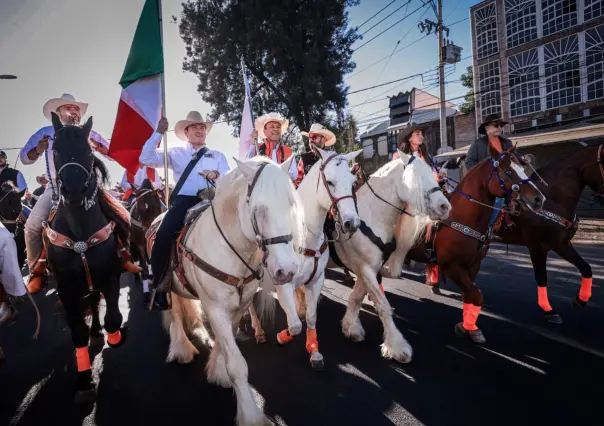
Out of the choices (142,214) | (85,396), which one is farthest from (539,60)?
(85,396)

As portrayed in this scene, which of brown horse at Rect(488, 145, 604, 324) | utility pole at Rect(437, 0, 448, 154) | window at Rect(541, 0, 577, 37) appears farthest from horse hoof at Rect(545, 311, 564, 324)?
window at Rect(541, 0, 577, 37)

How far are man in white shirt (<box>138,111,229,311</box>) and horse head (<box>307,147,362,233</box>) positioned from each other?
39.3 inches

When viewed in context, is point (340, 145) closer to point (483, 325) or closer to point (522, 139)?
point (522, 139)

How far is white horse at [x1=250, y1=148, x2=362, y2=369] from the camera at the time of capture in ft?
10.8

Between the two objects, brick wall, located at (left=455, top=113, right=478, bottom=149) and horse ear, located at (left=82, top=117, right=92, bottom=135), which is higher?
brick wall, located at (left=455, top=113, right=478, bottom=149)

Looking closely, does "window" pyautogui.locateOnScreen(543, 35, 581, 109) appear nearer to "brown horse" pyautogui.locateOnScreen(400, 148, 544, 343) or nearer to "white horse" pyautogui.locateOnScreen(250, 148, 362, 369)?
"brown horse" pyautogui.locateOnScreen(400, 148, 544, 343)

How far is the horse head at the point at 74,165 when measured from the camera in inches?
114

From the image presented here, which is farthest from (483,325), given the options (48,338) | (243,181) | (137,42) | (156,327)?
(48,338)

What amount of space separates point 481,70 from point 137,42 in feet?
74.3

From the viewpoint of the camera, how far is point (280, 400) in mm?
3137

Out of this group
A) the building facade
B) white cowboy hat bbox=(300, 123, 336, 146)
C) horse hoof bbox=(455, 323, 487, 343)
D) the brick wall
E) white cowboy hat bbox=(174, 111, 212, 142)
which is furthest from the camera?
the brick wall

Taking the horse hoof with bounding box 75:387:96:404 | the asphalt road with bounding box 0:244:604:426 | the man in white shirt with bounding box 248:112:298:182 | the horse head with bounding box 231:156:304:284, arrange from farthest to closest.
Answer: the man in white shirt with bounding box 248:112:298:182, the horse hoof with bounding box 75:387:96:404, the asphalt road with bounding box 0:244:604:426, the horse head with bounding box 231:156:304:284

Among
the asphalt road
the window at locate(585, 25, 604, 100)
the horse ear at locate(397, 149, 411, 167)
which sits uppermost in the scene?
the window at locate(585, 25, 604, 100)

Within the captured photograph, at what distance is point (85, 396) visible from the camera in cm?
320
